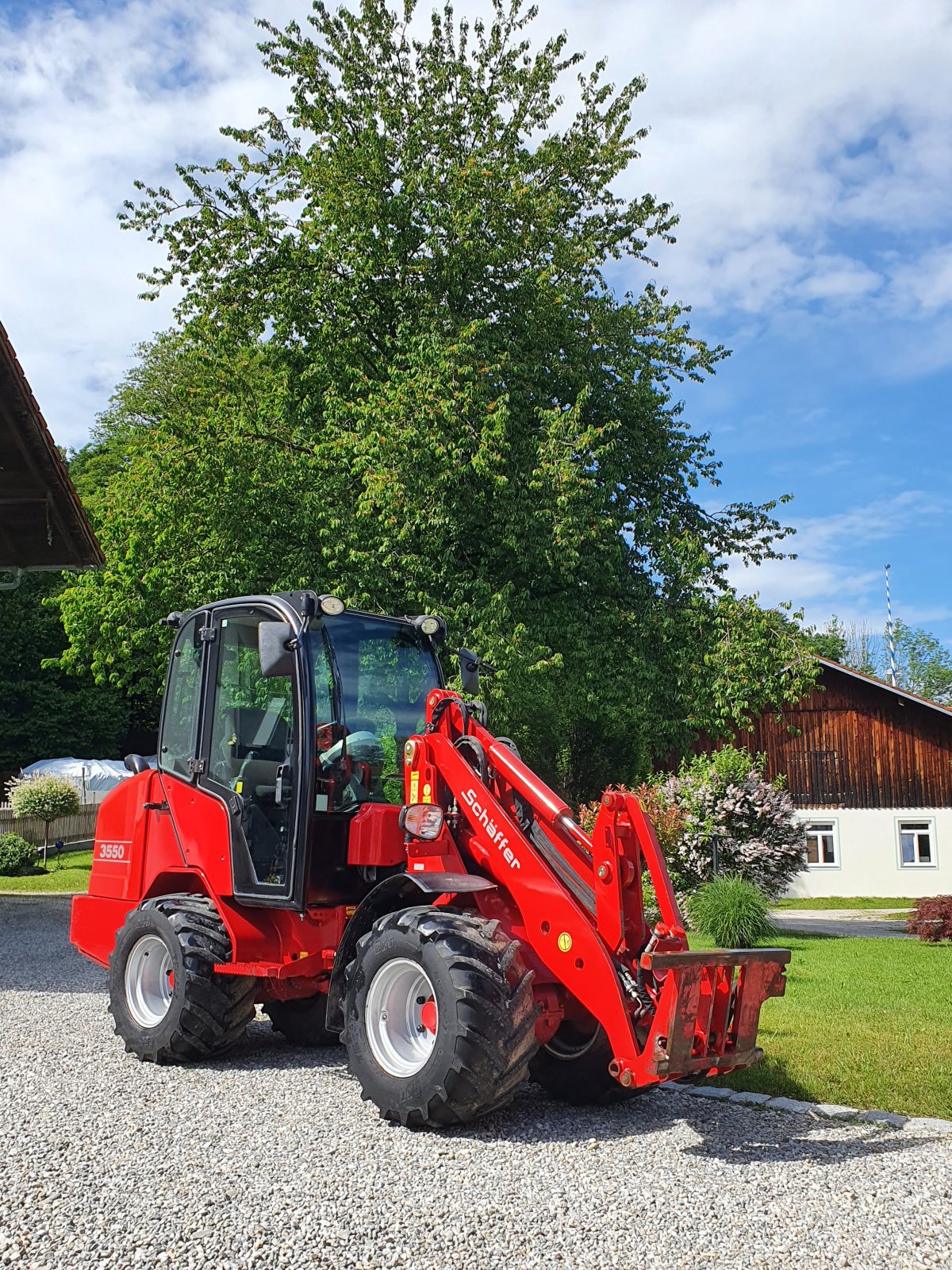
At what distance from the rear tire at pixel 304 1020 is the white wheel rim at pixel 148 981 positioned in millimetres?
780

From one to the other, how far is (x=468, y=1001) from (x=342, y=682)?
249 cm

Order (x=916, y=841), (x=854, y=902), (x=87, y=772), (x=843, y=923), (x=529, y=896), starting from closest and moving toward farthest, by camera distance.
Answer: (x=529, y=896) → (x=843, y=923) → (x=854, y=902) → (x=916, y=841) → (x=87, y=772)

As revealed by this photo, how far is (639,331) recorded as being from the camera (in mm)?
22547

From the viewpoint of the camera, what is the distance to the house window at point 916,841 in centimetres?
3262

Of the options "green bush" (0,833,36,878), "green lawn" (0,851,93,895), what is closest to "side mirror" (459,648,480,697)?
"green lawn" (0,851,93,895)

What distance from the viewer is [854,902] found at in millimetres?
30969

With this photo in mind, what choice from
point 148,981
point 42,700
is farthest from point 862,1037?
point 42,700

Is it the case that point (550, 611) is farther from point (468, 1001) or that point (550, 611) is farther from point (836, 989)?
point (468, 1001)

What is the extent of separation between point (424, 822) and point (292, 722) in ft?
3.61

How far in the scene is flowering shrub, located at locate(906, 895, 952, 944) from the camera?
16.4 m

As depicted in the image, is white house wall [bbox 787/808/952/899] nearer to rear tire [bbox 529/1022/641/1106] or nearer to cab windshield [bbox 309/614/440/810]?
cab windshield [bbox 309/614/440/810]

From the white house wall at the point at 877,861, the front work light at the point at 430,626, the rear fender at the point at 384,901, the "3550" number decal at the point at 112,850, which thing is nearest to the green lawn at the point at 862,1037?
the rear fender at the point at 384,901

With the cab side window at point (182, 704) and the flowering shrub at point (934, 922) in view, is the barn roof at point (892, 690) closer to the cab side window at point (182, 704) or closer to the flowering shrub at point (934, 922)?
the flowering shrub at point (934, 922)

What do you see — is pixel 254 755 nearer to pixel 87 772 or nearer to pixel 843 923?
pixel 843 923
